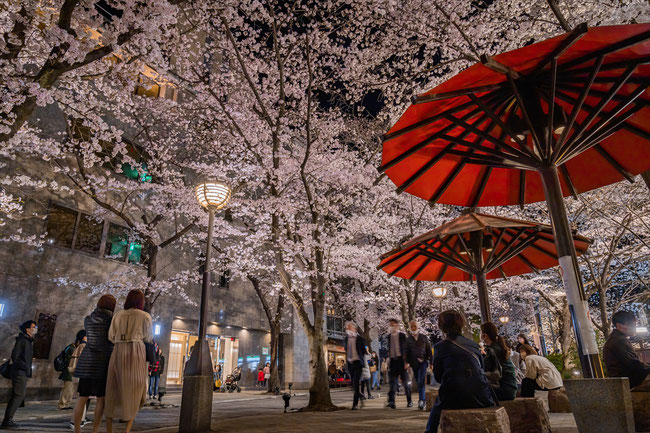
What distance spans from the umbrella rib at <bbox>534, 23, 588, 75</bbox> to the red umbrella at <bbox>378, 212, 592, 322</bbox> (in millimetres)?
3097

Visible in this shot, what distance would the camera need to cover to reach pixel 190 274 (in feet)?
70.6

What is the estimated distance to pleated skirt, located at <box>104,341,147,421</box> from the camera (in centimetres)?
519

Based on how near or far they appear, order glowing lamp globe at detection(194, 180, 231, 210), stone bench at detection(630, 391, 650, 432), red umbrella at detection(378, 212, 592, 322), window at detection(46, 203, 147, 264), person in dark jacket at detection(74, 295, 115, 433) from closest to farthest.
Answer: stone bench at detection(630, 391, 650, 432) → person in dark jacket at detection(74, 295, 115, 433) → red umbrella at detection(378, 212, 592, 322) → glowing lamp globe at detection(194, 180, 231, 210) → window at detection(46, 203, 147, 264)

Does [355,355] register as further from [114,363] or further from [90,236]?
[90,236]

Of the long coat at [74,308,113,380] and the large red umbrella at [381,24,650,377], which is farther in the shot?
the long coat at [74,308,113,380]

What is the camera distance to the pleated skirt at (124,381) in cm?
519

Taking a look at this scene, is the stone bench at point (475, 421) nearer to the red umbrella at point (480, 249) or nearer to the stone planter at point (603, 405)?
the stone planter at point (603, 405)

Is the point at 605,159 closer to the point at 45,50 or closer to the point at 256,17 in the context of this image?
the point at 256,17

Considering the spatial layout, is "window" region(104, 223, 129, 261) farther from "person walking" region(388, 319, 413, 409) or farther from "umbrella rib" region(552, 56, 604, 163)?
"umbrella rib" region(552, 56, 604, 163)

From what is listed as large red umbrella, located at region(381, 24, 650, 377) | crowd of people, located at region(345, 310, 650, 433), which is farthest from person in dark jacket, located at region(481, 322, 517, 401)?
large red umbrella, located at region(381, 24, 650, 377)

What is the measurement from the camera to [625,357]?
525 centimetres

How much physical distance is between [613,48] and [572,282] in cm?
239

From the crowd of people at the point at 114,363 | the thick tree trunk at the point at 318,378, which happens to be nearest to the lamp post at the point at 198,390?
the crowd of people at the point at 114,363

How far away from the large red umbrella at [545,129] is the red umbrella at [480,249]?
0.52 m
